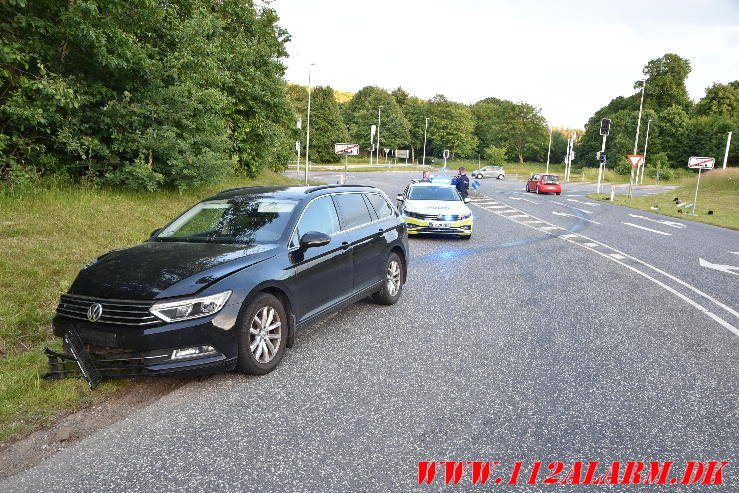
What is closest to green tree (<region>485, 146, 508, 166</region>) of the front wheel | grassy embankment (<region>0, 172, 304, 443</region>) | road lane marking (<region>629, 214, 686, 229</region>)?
road lane marking (<region>629, 214, 686, 229</region>)

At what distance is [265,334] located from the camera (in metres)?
4.43

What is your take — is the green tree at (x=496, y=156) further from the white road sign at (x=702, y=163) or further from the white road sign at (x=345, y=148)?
the white road sign at (x=345, y=148)

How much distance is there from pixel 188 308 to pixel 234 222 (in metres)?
1.60

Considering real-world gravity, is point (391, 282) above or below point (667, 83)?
below

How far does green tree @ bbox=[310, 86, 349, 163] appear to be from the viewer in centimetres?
8194

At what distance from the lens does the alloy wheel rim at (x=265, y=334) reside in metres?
4.33

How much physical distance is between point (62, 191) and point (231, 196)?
265 inches

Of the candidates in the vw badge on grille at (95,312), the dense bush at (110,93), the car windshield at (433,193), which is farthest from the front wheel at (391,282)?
the car windshield at (433,193)

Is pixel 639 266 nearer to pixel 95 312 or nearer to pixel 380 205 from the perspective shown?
pixel 380 205

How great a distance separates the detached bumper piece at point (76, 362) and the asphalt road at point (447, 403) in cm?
55

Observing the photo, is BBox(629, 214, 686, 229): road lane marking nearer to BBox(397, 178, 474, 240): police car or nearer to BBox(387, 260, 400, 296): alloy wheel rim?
BBox(397, 178, 474, 240): police car

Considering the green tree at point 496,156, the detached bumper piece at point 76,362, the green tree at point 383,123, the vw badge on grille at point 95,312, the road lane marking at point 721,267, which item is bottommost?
the road lane marking at point 721,267

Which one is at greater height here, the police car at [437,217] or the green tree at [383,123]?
the green tree at [383,123]

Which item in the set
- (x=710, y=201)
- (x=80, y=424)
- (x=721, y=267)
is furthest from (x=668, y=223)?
(x=80, y=424)
